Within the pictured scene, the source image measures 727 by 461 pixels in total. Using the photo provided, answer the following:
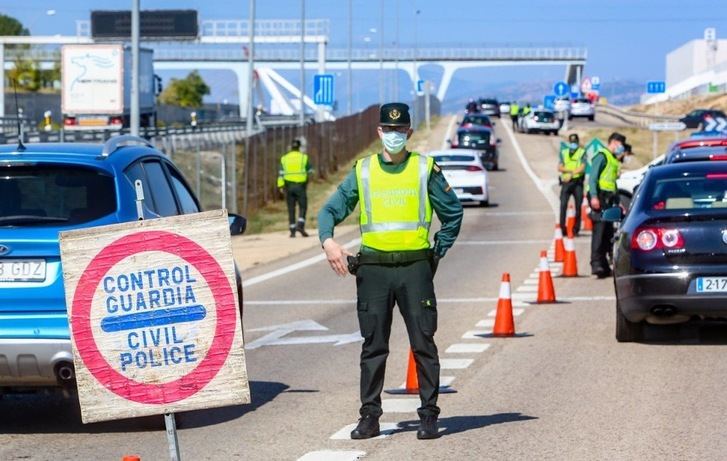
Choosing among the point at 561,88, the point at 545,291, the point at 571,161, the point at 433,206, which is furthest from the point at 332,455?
the point at 561,88

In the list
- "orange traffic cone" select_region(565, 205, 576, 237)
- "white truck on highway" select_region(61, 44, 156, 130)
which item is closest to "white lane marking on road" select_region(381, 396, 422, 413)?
"orange traffic cone" select_region(565, 205, 576, 237)

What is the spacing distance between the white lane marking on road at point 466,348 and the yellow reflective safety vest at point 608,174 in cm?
855

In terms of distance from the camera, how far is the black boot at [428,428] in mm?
9305

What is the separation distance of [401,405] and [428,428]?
4.86 feet

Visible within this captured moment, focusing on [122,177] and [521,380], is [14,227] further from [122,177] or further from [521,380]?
[521,380]

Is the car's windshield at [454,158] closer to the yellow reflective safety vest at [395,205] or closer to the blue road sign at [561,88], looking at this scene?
the yellow reflective safety vest at [395,205]

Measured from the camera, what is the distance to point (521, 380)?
39.1 feet

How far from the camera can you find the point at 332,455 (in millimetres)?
8797

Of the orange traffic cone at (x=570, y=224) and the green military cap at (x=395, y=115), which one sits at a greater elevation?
the green military cap at (x=395, y=115)

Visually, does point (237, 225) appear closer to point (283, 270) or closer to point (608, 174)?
point (608, 174)

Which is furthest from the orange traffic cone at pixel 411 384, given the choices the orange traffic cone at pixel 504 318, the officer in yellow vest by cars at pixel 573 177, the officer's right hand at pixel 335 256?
the officer in yellow vest by cars at pixel 573 177

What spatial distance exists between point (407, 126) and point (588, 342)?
216 inches

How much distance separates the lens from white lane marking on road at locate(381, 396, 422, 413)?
10.6 meters

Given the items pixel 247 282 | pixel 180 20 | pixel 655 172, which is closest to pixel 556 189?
pixel 247 282
